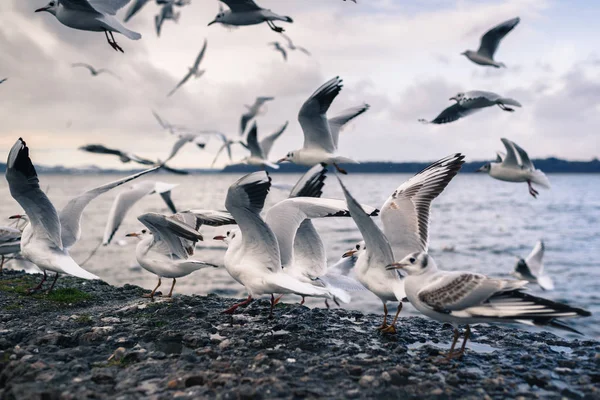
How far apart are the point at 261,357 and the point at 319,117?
4.99m

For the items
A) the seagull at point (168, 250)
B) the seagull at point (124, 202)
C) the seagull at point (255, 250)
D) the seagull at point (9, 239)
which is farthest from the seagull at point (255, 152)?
the seagull at point (255, 250)

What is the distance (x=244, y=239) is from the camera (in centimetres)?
648

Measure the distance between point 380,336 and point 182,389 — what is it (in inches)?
99.4

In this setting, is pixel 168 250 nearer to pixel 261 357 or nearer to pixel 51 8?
pixel 261 357

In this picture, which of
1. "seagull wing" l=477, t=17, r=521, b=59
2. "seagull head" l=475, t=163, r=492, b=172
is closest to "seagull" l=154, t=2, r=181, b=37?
"seagull wing" l=477, t=17, r=521, b=59

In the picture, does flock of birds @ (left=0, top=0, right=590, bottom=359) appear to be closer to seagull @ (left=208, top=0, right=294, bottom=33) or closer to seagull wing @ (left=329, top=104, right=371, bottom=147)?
seagull @ (left=208, top=0, right=294, bottom=33)

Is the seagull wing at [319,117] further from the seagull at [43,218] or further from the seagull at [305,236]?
the seagull at [43,218]

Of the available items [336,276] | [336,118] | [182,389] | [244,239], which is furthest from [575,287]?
[182,389]

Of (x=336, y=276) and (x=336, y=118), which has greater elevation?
(x=336, y=118)

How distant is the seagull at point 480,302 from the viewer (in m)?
4.57

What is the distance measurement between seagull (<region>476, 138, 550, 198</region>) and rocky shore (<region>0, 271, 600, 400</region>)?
4549 mm

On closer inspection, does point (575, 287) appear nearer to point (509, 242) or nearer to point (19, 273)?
point (509, 242)

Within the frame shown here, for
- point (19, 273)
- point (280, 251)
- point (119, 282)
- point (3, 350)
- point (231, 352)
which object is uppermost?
point (280, 251)

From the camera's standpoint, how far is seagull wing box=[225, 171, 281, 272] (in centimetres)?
558
